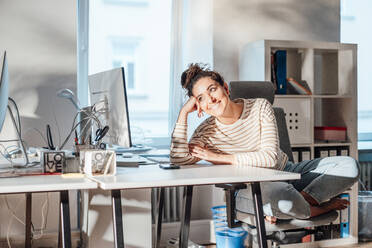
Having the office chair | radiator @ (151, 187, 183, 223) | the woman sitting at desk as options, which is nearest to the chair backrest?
the office chair

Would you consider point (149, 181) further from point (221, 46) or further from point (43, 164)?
point (221, 46)

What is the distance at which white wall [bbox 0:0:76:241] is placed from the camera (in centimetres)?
300

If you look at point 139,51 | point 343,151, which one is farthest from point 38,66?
point 343,151

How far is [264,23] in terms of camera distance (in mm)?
3586

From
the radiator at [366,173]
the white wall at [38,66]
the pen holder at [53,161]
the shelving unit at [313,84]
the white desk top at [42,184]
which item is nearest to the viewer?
the white desk top at [42,184]

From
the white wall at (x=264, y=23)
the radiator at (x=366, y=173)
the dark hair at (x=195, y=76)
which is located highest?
the white wall at (x=264, y=23)

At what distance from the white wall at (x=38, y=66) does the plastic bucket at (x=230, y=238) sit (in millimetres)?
1012

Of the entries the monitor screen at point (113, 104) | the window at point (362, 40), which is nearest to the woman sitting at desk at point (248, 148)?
the monitor screen at point (113, 104)

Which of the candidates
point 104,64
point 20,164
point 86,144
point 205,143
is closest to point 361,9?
point 104,64

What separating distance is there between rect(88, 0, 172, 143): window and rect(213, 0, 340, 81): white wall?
44cm

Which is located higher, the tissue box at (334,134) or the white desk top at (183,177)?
the tissue box at (334,134)

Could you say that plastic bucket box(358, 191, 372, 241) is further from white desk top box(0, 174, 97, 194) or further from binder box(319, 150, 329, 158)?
white desk top box(0, 174, 97, 194)

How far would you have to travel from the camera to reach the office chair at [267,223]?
2.15 m

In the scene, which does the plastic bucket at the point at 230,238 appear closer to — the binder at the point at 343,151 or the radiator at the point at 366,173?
the binder at the point at 343,151
